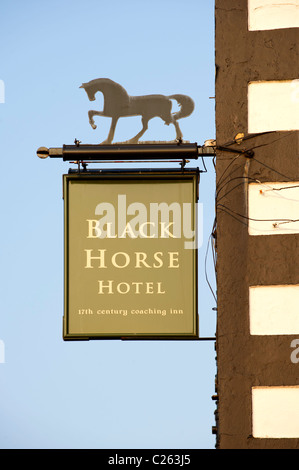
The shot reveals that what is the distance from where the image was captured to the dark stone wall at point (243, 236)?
1032 cm

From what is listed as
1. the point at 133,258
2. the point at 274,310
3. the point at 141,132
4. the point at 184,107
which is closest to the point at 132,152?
the point at 141,132

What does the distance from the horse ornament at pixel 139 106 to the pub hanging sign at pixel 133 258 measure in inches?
28.6

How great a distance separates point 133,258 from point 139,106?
1642 millimetres

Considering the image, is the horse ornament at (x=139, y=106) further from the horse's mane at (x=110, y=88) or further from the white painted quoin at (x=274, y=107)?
the white painted quoin at (x=274, y=107)

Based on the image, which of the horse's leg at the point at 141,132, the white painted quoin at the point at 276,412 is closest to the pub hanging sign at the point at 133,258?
the horse's leg at the point at 141,132

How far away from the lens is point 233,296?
415 inches

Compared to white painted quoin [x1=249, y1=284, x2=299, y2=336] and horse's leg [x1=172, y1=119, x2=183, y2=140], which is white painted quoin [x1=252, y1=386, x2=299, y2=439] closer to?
white painted quoin [x1=249, y1=284, x2=299, y2=336]

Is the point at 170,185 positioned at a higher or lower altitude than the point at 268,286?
higher

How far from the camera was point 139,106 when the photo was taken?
1150cm
